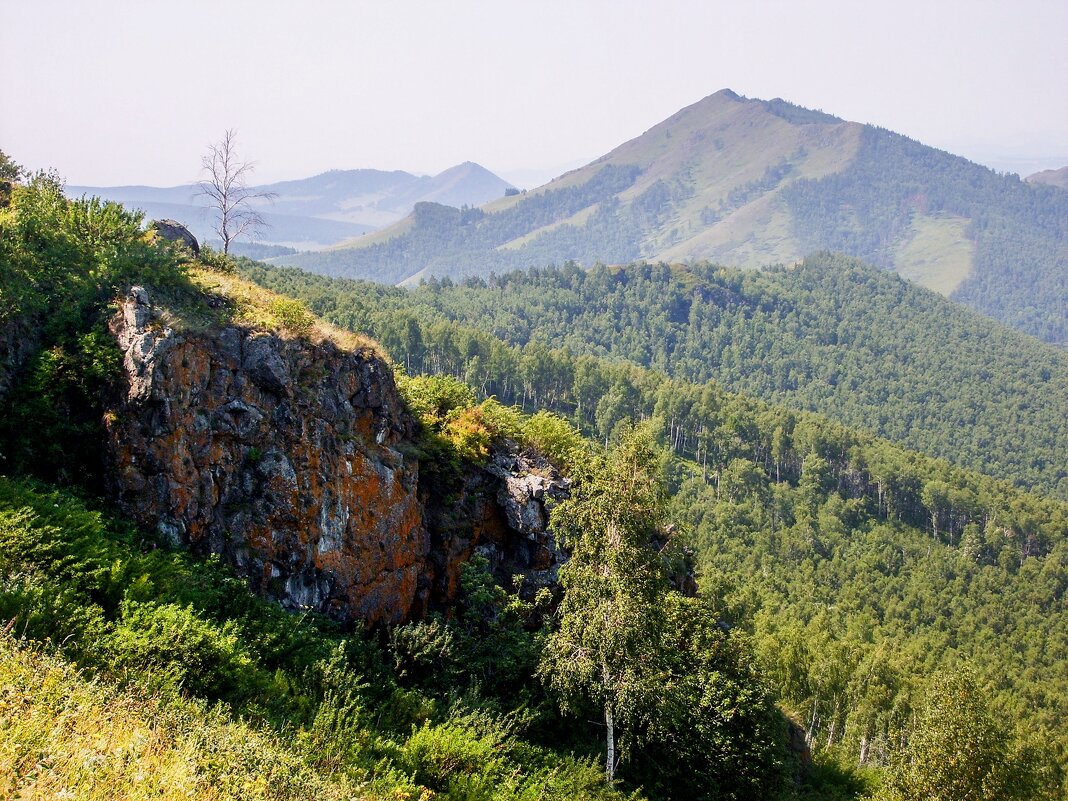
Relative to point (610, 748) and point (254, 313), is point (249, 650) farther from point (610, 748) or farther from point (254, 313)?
point (254, 313)

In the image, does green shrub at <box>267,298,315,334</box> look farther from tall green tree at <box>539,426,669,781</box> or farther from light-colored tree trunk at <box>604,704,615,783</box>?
light-colored tree trunk at <box>604,704,615,783</box>

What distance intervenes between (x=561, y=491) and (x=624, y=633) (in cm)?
640

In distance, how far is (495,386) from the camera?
11538 centimetres

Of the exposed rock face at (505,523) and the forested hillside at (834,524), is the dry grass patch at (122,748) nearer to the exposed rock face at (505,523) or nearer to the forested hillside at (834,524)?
the exposed rock face at (505,523)

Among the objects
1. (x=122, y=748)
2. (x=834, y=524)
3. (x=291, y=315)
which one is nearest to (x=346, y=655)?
(x=122, y=748)

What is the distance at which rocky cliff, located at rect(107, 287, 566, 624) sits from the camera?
14773 mm

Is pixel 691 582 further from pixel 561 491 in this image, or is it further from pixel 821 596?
pixel 821 596

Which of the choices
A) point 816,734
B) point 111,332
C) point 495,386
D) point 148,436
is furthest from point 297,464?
point 495,386

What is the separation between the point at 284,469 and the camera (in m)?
16.2

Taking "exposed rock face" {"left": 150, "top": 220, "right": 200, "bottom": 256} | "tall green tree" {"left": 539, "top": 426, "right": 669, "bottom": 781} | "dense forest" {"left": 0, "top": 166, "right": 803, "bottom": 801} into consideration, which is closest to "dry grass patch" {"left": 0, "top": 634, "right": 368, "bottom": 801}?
"dense forest" {"left": 0, "top": 166, "right": 803, "bottom": 801}

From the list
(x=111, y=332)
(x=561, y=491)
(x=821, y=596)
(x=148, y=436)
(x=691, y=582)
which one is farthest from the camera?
(x=821, y=596)

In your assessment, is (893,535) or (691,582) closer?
(691,582)

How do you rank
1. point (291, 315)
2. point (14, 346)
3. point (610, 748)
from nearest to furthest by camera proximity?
point (14, 346)
point (610, 748)
point (291, 315)

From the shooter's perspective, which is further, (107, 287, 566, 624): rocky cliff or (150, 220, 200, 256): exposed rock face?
(150, 220, 200, 256): exposed rock face
